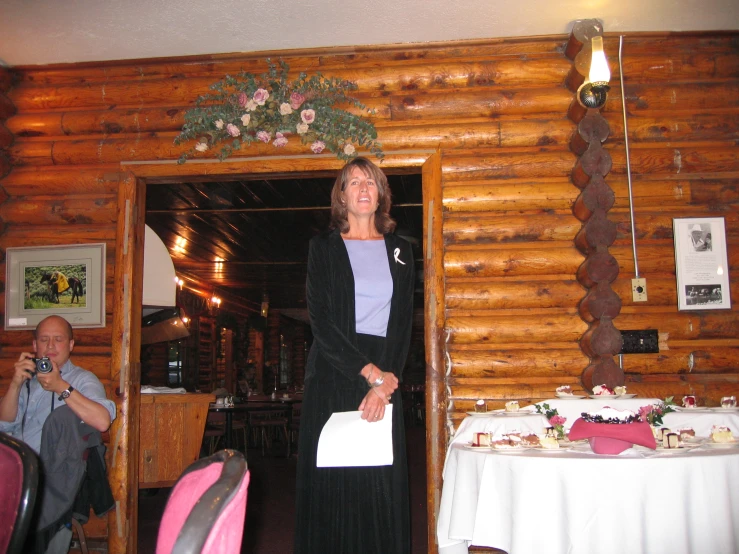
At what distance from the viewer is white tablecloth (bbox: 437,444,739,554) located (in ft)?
6.84

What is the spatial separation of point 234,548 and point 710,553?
1.69m

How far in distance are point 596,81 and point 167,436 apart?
4.25 m

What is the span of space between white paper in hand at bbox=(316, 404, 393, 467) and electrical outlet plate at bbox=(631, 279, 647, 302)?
2.81 meters

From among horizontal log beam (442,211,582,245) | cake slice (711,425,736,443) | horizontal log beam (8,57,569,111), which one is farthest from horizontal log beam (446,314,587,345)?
cake slice (711,425,736,443)

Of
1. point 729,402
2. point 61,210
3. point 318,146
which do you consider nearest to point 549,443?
point 729,402

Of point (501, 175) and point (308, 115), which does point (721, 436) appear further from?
point (308, 115)

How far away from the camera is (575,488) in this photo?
2.15 metres

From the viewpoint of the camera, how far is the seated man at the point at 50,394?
3467 millimetres

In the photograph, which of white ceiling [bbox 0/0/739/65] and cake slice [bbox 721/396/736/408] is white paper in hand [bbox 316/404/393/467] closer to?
cake slice [bbox 721/396/736/408]

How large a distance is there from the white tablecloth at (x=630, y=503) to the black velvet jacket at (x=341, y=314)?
0.69m

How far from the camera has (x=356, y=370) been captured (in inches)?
99.3

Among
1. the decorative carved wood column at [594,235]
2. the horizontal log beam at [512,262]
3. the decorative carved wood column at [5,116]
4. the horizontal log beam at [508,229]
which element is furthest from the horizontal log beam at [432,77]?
the horizontal log beam at [512,262]

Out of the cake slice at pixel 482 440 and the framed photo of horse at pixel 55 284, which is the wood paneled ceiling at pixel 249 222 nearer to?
the framed photo of horse at pixel 55 284

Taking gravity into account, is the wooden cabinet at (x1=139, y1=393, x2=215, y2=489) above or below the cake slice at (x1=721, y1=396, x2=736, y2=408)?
below
